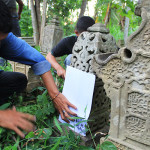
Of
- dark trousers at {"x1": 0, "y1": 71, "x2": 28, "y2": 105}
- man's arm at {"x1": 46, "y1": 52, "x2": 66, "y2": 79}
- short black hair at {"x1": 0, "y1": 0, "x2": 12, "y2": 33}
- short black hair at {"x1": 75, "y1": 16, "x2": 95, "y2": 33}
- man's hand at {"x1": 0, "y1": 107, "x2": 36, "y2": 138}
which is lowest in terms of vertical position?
man's hand at {"x1": 0, "y1": 107, "x2": 36, "y2": 138}

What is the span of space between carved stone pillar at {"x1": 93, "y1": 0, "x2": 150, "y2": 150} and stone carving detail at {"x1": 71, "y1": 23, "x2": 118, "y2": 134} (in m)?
0.10

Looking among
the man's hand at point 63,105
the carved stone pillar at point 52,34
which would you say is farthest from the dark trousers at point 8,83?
the carved stone pillar at point 52,34

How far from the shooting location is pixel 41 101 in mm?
1631

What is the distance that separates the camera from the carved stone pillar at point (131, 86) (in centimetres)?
98

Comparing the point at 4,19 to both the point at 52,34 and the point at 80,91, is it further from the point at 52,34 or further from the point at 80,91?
the point at 52,34

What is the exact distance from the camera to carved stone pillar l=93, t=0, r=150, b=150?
0.98 metres

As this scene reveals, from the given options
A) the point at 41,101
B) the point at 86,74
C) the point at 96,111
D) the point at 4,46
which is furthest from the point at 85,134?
the point at 4,46

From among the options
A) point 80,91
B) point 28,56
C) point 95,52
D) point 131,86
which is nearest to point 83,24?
point 28,56

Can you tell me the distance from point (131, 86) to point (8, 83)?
3.74 ft

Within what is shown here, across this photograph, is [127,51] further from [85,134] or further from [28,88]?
[28,88]

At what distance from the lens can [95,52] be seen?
1.23 metres

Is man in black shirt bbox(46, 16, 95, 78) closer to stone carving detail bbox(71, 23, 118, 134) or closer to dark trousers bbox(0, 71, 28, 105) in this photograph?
dark trousers bbox(0, 71, 28, 105)

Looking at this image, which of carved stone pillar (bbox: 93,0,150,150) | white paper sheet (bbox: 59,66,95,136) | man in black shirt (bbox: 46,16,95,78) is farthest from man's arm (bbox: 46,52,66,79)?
carved stone pillar (bbox: 93,0,150,150)

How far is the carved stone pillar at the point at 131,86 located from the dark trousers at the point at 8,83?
34.3 inches
